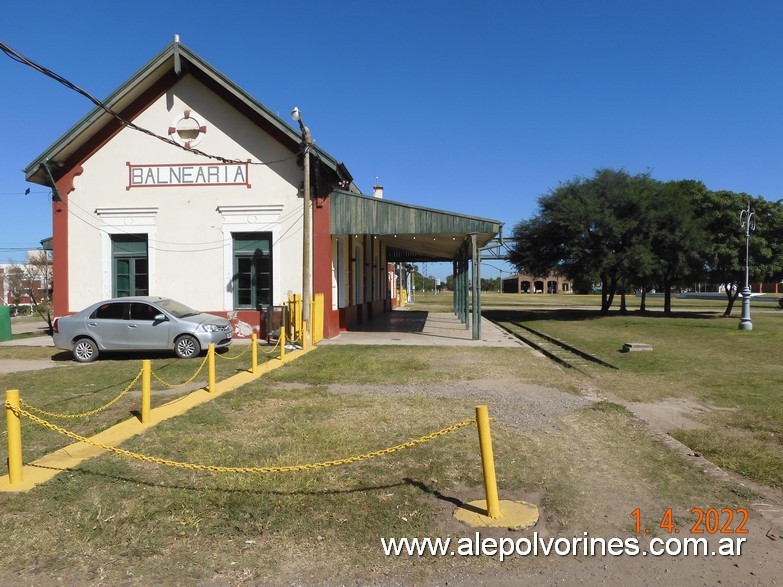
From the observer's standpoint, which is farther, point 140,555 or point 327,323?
point 327,323

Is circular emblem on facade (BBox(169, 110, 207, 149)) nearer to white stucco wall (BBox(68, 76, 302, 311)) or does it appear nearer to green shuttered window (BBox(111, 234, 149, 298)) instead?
white stucco wall (BBox(68, 76, 302, 311))

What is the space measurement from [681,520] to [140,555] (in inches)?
157

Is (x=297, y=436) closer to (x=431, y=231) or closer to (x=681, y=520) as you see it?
(x=681, y=520)

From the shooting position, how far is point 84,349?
13.5 metres

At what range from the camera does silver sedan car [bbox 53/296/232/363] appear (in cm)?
1330

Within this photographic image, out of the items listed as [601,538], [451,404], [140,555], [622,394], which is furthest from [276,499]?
[622,394]

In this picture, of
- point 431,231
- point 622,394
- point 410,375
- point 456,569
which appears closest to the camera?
point 456,569

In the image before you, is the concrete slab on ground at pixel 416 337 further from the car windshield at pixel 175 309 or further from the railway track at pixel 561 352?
the car windshield at pixel 175 309

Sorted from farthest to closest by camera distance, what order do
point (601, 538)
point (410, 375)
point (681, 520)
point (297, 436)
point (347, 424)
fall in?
1. point (410, 375)
2. point (347, 424)
3. point (297, 436)
4. point (681, 520)
5. point (601, 538)

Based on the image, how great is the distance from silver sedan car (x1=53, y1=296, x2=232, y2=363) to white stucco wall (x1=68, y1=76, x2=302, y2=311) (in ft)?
12.4

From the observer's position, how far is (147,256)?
57.9 feet

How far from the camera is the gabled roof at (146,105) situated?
647 inches

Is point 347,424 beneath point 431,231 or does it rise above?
beneath

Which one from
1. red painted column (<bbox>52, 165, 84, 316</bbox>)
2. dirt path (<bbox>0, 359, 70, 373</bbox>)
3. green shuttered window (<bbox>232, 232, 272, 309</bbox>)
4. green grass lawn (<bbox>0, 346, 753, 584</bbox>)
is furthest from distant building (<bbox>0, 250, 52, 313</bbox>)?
green grass lawn (<bbox>0, 346, 753, 584</bbox>)
